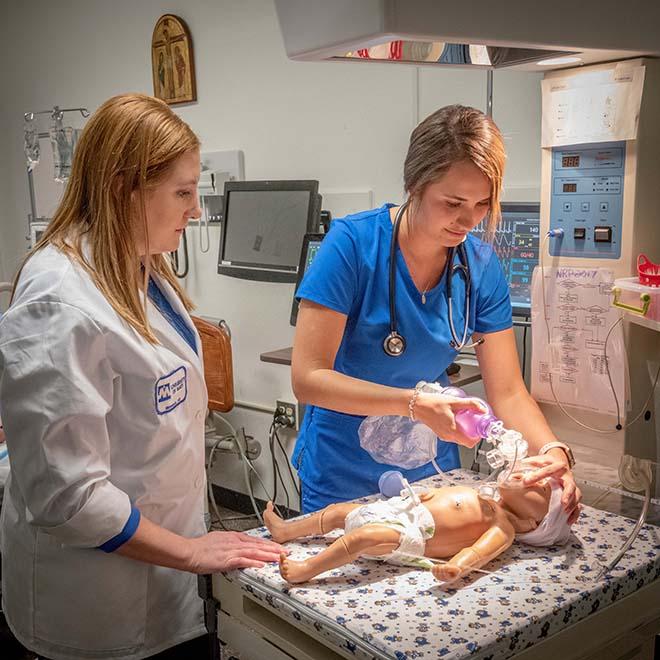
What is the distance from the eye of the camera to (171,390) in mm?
1269

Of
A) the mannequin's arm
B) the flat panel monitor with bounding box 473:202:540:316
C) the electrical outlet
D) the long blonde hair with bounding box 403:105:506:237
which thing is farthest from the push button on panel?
the electrical outlet

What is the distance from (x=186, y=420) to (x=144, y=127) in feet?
1.52

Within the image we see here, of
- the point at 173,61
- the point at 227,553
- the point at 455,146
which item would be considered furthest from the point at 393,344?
the point at 173,61

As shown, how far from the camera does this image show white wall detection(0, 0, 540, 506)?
2725 millimetres

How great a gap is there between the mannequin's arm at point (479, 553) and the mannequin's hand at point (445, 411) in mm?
150

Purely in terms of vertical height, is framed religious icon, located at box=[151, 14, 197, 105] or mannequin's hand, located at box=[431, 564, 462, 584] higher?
framed religious icon, located at box=[151, 14, 197, 105]

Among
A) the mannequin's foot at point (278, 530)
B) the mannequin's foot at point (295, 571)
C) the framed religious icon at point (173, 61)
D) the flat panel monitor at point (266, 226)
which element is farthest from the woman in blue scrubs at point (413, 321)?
the framed religious icon at point (173, 61)

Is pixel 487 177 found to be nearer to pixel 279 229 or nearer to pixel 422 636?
pixel 422 636

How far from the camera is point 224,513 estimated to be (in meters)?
3.86

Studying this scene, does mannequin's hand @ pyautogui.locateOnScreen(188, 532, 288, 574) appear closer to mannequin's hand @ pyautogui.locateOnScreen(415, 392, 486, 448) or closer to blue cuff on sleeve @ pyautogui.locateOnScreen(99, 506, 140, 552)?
blue cuff on sleeve @ pyautogui.locateOnScreen(99, 506, 140, 552)

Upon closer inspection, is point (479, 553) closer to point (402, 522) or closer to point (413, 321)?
point (402, 522)

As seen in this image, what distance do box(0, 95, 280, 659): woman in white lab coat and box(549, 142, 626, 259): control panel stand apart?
37.1 inches

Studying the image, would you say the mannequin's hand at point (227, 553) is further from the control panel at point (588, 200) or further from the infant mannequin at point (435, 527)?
the control panel at point (588, 200)

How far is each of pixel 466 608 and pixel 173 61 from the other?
3114 mm
